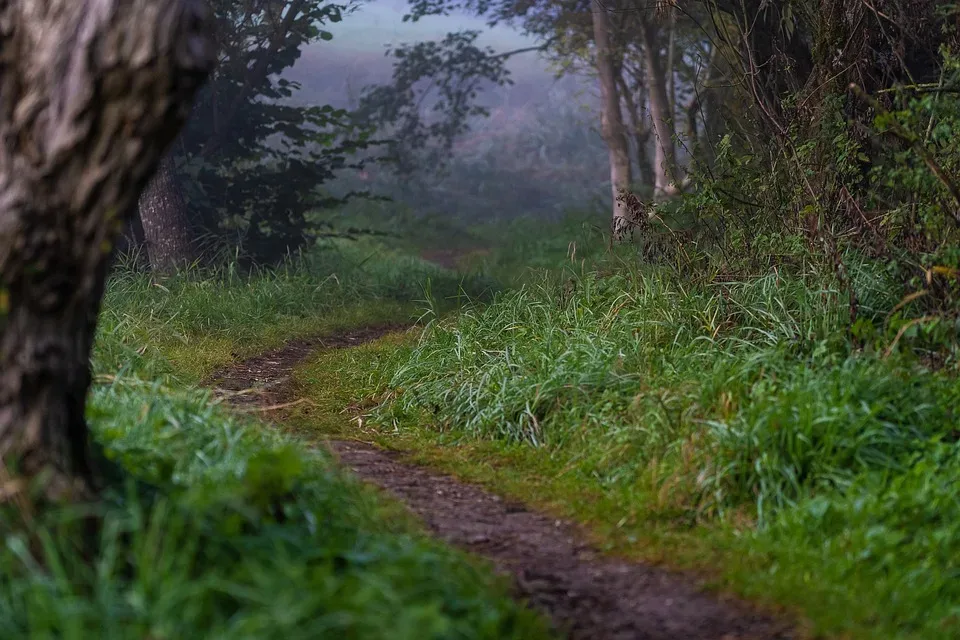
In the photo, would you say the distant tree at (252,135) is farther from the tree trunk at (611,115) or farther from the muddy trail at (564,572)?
the muddy trail at (564,572)

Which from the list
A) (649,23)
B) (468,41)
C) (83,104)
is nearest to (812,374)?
(83,104)

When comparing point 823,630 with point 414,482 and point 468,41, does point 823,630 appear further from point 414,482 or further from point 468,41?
point 468,41

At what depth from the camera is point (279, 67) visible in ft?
38.3

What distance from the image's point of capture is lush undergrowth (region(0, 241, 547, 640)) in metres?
2.29

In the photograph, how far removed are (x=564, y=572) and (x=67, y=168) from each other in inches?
84.6

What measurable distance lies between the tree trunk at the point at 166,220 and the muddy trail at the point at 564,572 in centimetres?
576

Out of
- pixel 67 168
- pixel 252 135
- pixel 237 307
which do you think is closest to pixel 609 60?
pixel 252 135

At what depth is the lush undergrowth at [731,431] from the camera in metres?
3.40

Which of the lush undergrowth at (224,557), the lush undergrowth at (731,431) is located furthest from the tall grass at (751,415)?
the lush undergrowth at (224,557)

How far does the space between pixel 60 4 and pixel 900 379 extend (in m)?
A: 3.60

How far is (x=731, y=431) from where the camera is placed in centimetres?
412

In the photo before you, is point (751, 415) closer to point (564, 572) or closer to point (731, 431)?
point (731, 431)

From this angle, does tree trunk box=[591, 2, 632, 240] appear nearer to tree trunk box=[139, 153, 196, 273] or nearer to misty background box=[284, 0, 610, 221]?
tree trunk box=[139, 153, 196, 273]

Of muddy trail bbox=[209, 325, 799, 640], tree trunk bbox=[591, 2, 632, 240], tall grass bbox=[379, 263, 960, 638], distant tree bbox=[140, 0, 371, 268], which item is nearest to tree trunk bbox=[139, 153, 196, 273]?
distant tree bbox=[140, 0, 371, 268]
